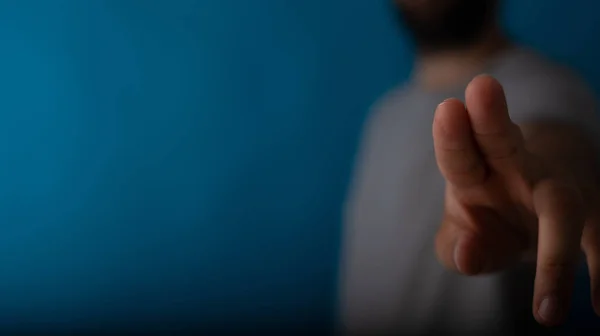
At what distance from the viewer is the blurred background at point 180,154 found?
2.48ft

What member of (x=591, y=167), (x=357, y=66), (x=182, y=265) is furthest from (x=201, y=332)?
(x=591, y=167)

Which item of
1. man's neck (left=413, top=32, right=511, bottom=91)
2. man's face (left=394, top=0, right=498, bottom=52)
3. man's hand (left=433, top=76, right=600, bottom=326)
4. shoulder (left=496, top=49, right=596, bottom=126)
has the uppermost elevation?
man's face (left=394, top=0, right=498, bottom=52)

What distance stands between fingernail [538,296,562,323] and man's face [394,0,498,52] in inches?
13.8

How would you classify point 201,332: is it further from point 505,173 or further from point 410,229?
point 505,173

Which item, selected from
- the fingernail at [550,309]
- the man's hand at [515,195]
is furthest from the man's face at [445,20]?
the fingernail at [550,309]

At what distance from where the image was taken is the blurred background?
2.48 feet

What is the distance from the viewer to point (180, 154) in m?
0.78

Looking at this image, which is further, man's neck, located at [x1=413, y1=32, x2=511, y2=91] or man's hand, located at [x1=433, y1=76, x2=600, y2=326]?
man's neck, located at [x1=413, y1=32, x2=511, y2=91]

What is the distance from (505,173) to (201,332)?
0.49 metres

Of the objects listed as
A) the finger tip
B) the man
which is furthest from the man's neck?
the finger tip

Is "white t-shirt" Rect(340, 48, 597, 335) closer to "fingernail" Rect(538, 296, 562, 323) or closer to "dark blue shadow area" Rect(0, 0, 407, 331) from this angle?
"dark blue shadow area" Rect(0, 0, 407, 331)

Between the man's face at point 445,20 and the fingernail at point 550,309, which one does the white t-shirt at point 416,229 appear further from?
the fingernail at point 550,309

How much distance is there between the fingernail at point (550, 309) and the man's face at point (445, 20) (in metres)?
0.35

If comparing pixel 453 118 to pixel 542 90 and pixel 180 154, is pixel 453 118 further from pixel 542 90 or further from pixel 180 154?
pixel 180 154
